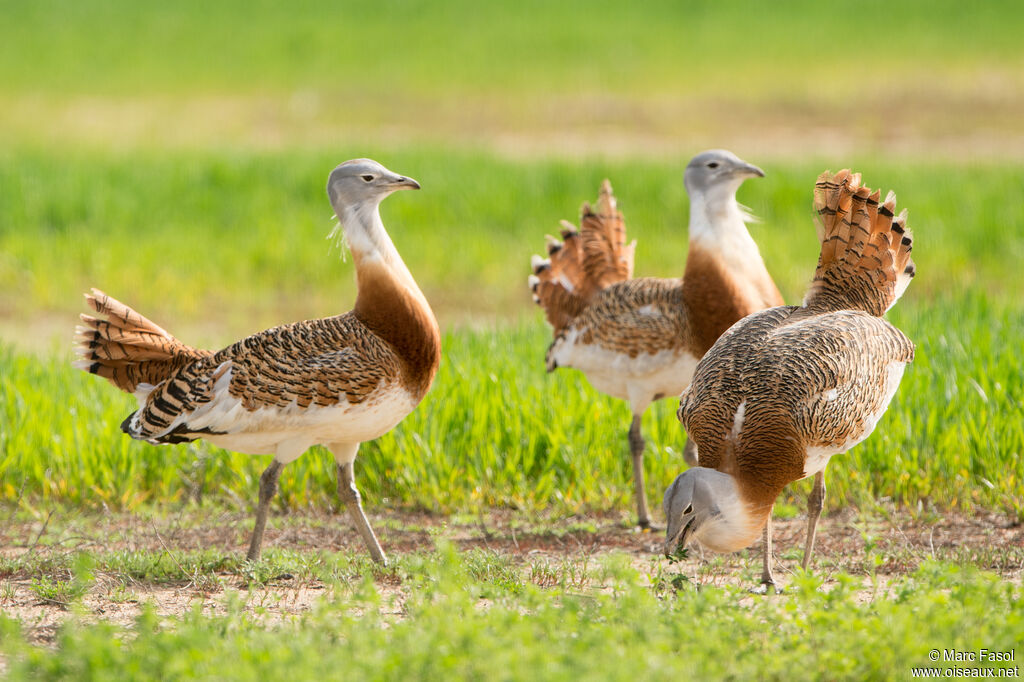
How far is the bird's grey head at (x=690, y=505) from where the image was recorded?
3871 mm

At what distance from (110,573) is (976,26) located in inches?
991

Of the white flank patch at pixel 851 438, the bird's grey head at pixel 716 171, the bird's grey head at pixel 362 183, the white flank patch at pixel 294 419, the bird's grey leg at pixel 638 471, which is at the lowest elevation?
the bird's grey leg at pixel 638 471

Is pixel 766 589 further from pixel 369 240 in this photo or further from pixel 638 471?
pixel 369 240

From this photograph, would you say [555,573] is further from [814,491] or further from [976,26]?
[976,26]

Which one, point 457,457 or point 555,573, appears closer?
point 555,573

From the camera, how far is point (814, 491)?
4754mm

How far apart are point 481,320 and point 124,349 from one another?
4.88m

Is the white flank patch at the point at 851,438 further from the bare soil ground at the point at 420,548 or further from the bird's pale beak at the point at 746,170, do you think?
the bird's pale beak at the point at 746,170

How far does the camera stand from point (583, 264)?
6.31 m

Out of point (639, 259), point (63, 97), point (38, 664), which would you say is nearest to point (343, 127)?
point (63, 97)

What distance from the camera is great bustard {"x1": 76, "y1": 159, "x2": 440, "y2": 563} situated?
14.9 ft

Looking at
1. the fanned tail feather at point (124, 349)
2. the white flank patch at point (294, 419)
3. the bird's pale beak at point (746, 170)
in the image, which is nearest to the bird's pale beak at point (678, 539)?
the white flank patch at point (294, 419)

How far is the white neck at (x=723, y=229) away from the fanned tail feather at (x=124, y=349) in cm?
226

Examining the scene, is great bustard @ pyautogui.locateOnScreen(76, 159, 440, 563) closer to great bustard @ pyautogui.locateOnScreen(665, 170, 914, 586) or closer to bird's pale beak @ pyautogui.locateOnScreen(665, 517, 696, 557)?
great bustard @ pyautogui.locateOnScreen(665, 170, 914, 586)
